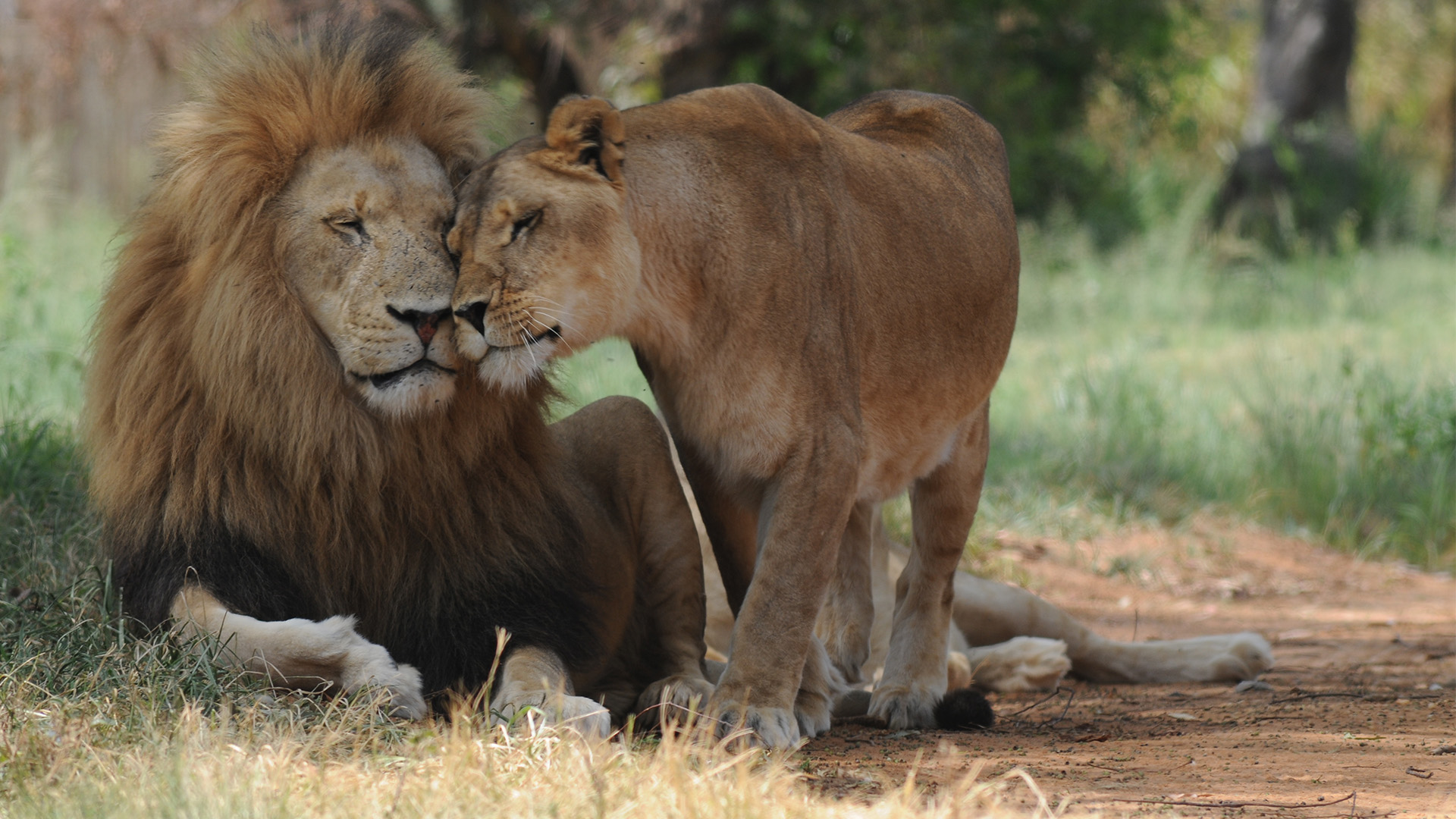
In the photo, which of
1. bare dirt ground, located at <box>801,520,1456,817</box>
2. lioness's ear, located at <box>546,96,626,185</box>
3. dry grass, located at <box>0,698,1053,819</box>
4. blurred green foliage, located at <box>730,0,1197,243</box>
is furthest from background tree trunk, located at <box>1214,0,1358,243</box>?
dry grass, located at <box>0,698,1053,819</box>

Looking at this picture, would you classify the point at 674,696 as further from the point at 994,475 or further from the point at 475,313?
the point at 994,475

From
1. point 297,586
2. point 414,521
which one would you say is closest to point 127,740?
point 297,586

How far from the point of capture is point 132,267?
3.31 metres

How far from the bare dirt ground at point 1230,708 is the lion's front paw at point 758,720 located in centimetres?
8

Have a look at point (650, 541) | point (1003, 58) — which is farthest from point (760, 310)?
point (1003, 58)

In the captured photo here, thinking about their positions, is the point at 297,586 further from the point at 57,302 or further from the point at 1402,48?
the point at 1402,48

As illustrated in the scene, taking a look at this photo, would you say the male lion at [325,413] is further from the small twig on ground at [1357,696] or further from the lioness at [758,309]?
the small twig on ground at [1357,696]

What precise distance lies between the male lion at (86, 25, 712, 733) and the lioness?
0.59 ft

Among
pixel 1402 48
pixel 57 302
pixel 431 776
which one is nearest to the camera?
pixel 431 776

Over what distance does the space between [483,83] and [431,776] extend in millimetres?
1917

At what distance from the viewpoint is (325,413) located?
3.11 metres

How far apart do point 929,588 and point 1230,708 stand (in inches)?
35.0

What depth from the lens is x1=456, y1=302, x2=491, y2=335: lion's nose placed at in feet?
9.66

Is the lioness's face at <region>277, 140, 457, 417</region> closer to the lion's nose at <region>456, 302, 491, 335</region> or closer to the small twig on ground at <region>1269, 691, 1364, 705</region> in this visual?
the lion's nose at <region>456, 302, 491, 335</region>
